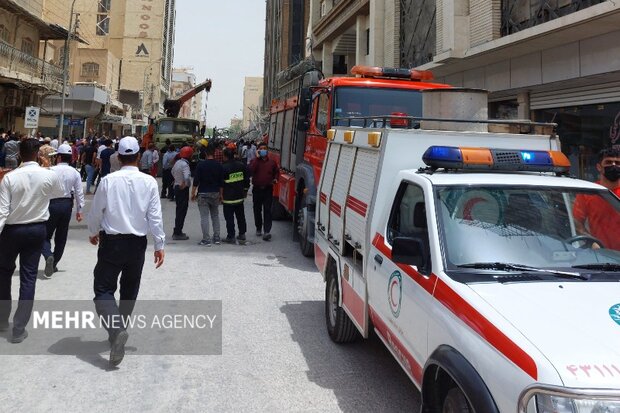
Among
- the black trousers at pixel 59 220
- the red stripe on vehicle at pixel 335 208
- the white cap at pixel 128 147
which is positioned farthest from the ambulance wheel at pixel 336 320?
the black trousers at pixel 59 220

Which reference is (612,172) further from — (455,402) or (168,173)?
(168,173)

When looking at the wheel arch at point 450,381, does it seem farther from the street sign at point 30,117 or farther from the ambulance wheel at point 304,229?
the street sign at point 30,117

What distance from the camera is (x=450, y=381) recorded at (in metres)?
2.54

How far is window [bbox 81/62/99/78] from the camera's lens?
195ft

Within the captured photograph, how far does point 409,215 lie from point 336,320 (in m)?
1.77

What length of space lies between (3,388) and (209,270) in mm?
4085

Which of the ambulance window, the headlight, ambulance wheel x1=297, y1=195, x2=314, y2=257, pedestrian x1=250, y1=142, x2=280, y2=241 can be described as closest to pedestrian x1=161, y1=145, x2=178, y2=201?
pedestrian x1=250, y1=142, x2=280, y2=241

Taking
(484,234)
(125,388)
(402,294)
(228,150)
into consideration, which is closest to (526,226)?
(484,234)

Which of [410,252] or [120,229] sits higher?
[410,252]

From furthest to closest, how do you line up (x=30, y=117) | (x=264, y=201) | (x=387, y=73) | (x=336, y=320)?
(x=30, y=117) < (x=264, y=201) < (x=387, y=73) < (x=336, y=320)

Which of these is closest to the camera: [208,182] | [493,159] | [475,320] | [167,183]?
[475,320]

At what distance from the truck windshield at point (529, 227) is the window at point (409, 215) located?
0.17 meters

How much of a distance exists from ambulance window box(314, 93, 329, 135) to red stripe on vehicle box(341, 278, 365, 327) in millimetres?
4024

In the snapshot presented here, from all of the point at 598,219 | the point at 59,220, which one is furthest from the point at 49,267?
the point at 598,219
